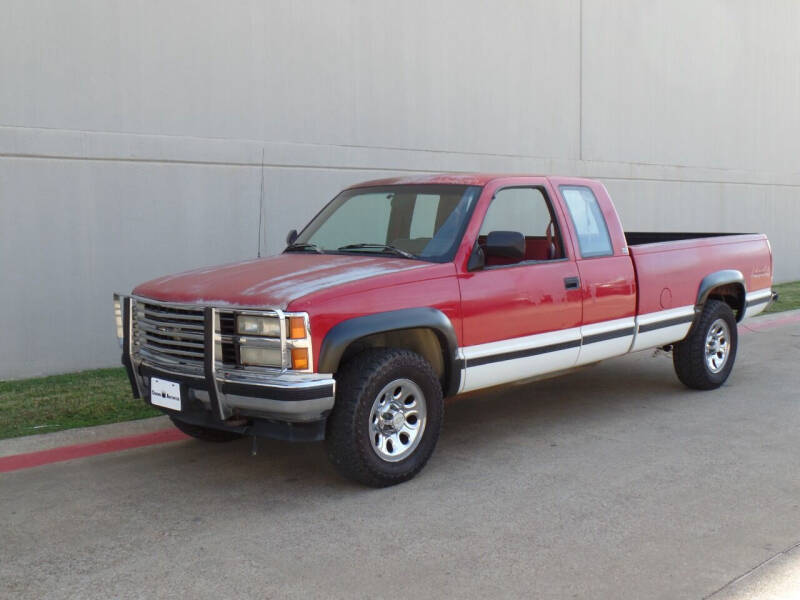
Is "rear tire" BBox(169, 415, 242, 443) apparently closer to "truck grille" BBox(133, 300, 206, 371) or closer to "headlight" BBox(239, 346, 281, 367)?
"truck grille" BBox(133, 300, 206, 371)

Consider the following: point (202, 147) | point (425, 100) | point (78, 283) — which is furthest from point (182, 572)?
point (425, 100)

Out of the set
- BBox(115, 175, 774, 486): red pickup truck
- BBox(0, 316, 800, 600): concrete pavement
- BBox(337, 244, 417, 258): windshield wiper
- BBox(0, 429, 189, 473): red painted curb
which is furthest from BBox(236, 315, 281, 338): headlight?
BBox(0, 429, 189, 473): red painted curb

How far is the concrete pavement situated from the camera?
14.0ft

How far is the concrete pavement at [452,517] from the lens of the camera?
4277mm

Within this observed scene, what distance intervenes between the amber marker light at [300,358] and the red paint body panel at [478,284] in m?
0.07

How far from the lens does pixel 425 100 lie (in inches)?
462

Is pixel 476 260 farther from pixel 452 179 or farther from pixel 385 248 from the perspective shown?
pixel 452 179

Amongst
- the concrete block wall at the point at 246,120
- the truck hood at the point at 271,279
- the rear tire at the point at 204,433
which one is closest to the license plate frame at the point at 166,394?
the truck hood at the point at 271,279

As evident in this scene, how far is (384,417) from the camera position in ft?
18.7

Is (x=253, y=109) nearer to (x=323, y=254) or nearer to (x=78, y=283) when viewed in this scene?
(x=78, y=283)

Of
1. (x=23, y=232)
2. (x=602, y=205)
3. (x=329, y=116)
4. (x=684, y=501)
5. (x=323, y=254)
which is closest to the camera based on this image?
(x=684, y=501)

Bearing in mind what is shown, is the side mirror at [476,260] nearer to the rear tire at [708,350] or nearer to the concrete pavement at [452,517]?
the concrete pavement at [452,517]

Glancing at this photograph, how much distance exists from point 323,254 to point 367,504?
199 centimetres

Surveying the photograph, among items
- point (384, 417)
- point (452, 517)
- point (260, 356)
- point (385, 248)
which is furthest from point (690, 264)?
point (260, 356)
